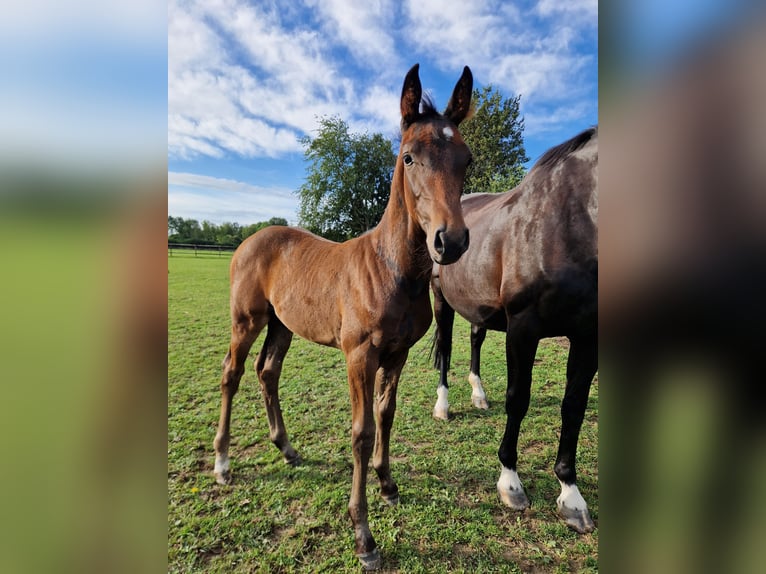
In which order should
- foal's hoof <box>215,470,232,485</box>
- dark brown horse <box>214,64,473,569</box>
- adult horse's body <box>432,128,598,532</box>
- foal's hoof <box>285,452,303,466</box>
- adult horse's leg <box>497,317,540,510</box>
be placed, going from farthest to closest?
1. foal's hoof <box>285,452,303,466</box>
2. foal's hoof <box>215,470,232,485</box>
3. adult horse's leg <box>497,317,540,510</box>
4. adult horse's body <box>432,128,598,532</box>
5. dark brown horse <box>214,64,473,569</box>

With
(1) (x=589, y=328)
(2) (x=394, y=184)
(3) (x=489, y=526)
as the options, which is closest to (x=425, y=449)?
(3) (x=489, y=526)

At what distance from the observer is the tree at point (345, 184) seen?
2584 cm

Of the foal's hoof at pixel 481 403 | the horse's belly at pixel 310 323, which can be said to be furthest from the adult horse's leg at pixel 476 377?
the horse's belly at pixel 310 323

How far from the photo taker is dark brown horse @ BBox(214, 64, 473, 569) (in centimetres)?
174

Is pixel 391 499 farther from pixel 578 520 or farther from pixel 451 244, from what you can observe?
pixel 451 244

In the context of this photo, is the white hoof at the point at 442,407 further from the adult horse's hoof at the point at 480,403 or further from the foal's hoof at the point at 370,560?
the foal's hoof at the point at 370,560

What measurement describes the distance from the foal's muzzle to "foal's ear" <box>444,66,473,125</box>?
2.67 feet

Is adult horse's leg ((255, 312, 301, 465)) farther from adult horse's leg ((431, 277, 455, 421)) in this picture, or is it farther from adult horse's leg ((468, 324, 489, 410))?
adult horse's leg ((468, 324, 489, 410))

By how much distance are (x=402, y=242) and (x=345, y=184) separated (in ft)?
85.6

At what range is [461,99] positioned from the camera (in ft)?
6.44

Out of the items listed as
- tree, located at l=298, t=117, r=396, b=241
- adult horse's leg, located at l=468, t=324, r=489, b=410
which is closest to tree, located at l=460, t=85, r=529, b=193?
tree, located at l=298, t=117, r=396, b=241

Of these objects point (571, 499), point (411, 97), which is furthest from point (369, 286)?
point (571, 499)
